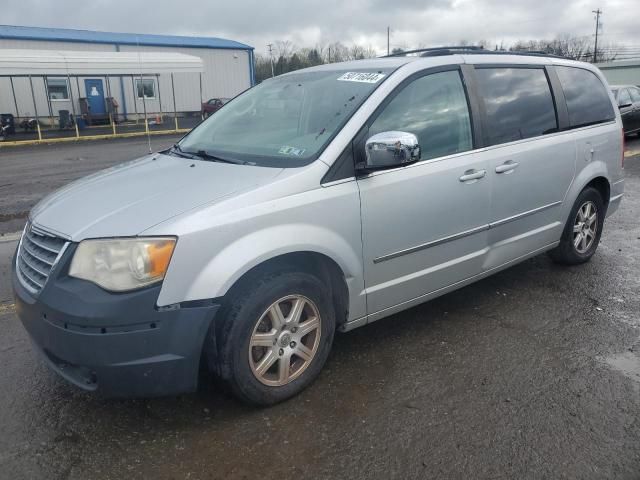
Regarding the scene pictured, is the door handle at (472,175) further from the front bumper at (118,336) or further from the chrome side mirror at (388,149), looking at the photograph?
the front bumper at (118,336)

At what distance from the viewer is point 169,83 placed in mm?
32969

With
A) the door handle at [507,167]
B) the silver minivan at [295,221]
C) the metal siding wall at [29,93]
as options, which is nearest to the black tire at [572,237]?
the silver minivan at [295,221]

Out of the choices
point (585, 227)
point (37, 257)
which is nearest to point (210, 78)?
point (585, 227)

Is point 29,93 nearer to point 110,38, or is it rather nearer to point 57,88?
point 57,88

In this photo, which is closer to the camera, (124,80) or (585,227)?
(585,227)

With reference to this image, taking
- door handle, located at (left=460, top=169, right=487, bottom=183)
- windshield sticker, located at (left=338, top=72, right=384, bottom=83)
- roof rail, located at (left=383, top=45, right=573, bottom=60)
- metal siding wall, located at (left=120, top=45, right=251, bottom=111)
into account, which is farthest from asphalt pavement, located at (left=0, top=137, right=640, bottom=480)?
metal siding wall, located at (left=120, top=45, right=251, bottom=111)

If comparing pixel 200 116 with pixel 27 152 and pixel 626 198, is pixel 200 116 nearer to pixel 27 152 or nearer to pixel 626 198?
pixel 27 152

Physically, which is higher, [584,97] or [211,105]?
[584,97]

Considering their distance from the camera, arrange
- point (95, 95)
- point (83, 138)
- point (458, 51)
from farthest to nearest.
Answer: point (95, 95) < point (83, 138) < point (458, 51)

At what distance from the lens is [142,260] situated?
2492mm

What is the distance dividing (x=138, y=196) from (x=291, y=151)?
89 cm

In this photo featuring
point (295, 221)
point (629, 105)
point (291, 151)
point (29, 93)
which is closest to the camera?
point (295, 221)

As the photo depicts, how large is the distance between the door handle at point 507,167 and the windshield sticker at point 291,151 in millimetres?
1523

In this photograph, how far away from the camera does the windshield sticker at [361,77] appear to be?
3.48 metres
